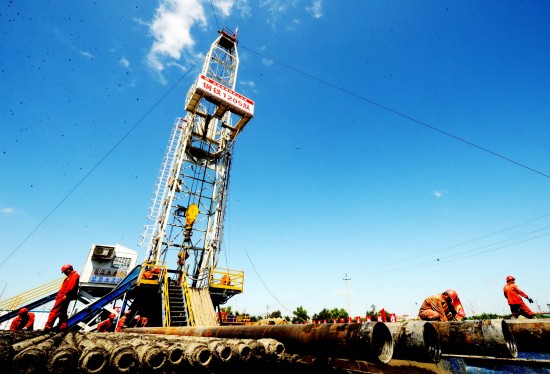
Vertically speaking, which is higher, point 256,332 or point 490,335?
point 490,335

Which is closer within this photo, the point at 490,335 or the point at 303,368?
the point at 490,335

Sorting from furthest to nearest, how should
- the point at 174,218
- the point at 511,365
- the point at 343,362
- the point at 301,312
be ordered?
the point at 301,312 → the point at 174,218 → the point at 343,362 → the point at 511,365

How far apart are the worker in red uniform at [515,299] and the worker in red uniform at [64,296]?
11.4 metres

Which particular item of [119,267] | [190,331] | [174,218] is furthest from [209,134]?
[190,331]

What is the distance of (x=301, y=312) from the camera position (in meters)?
48.0

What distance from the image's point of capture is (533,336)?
370cm

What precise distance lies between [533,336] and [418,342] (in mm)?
2922

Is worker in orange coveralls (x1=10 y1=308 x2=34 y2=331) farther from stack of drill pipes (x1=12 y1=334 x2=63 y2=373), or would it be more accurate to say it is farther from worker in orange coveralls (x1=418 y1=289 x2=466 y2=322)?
worker in orange coveralls (x1=418 y1=289 x2=466 y2=322)

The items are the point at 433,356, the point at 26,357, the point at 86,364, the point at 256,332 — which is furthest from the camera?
the point at 256,332

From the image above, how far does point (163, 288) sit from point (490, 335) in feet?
39.6

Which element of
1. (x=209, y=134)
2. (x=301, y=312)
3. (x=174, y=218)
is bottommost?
(x=301, y=312)

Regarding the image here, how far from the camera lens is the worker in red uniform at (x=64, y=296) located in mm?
6066

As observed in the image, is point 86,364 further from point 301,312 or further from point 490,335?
point 301,312

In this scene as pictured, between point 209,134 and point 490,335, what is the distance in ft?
63.1
